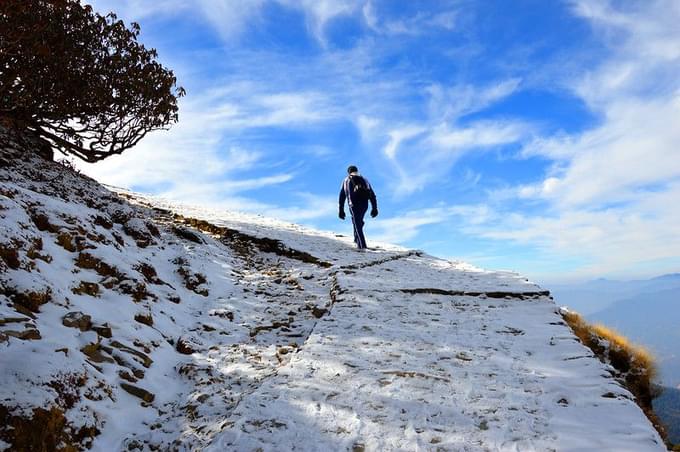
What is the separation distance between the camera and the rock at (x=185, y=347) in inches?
262

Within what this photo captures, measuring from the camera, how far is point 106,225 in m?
10.3

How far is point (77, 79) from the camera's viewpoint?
14.1 meters

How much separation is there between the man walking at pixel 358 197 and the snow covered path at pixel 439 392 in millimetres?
8190

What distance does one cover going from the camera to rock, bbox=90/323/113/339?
18.7 feet

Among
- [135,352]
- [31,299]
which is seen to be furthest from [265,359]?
[31,299]

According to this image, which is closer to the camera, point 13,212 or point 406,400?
point 406,400

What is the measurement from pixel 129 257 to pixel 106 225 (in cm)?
181

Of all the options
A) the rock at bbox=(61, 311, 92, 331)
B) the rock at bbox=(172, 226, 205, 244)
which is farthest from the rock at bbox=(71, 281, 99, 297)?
the rock at bbox=(172, 226, 205, 244)

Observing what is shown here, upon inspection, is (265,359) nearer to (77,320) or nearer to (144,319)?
(144,319)

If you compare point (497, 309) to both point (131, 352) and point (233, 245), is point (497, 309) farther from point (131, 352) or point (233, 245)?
point (233, 245)

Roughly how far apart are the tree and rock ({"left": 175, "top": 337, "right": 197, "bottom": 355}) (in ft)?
29.7

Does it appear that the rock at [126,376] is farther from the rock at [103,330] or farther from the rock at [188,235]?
the rock at [188,235]

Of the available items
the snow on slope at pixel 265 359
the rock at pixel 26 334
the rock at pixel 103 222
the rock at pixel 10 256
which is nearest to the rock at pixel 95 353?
the snow on slope at pixel 265 359

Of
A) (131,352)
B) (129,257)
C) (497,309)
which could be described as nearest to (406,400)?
(131,352)
